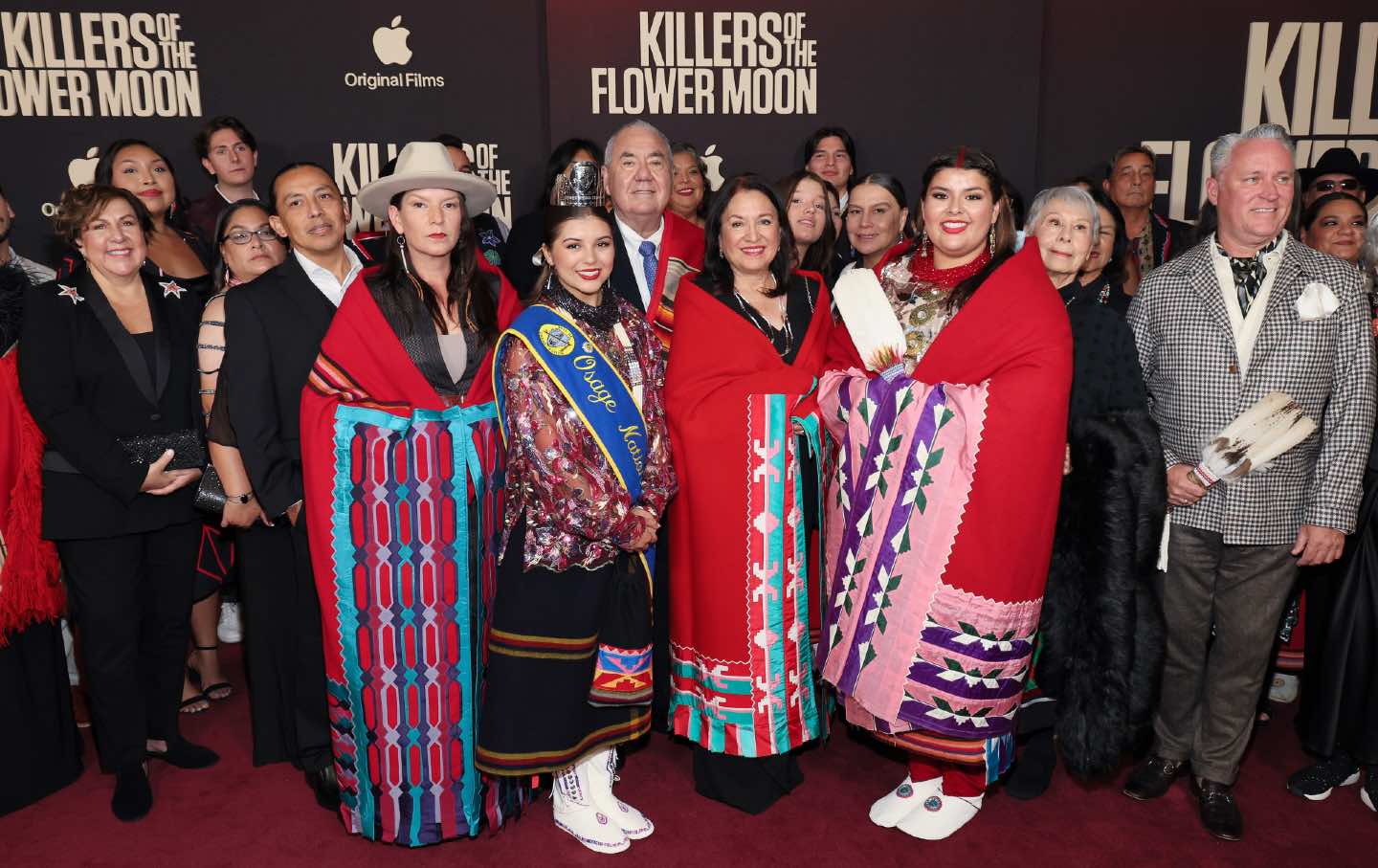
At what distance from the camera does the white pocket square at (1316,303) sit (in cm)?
271

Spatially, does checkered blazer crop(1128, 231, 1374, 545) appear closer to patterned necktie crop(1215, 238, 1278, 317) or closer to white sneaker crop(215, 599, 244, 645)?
patterned necktie crop(1215, 238, 1278, 317)

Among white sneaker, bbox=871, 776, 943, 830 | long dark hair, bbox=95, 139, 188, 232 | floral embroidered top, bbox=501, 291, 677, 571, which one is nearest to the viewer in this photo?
floral embroidered top, bbox=501, 291, 677, 571

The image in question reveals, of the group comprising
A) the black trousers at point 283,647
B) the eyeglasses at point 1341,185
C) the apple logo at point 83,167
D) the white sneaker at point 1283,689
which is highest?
the apple logo at point 83,167

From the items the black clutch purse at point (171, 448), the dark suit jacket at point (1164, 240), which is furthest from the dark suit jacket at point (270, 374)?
the dark suit jacket at point (1164, 240)

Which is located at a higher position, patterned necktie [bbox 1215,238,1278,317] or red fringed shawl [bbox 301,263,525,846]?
patterned necktie [bbox 1215,238,1278,317]

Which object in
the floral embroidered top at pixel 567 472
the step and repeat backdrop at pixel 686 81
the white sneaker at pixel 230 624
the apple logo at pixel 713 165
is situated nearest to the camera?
the floral embroidered top at pixel 567 472

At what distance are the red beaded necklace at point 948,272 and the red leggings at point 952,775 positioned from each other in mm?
1320

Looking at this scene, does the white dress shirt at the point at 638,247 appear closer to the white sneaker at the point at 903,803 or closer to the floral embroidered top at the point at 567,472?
the floral embroidered top at the point at 567,472

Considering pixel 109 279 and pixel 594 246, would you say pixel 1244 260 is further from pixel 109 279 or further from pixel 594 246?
pixel 109 279

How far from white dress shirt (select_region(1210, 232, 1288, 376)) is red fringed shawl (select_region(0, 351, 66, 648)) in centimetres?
339

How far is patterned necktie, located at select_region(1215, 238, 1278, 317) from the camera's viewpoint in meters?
2.80

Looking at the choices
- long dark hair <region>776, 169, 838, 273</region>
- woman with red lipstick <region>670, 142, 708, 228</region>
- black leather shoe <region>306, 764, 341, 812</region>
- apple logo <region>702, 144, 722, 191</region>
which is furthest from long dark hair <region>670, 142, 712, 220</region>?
black leather shoe <region>306, 764, 341, 812</region>

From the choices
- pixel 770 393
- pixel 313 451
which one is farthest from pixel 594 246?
pixel 313 451

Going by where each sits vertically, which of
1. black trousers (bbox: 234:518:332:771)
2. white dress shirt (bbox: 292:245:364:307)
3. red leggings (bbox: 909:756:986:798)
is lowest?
red leggings (bbox: 909:756:986:798)
